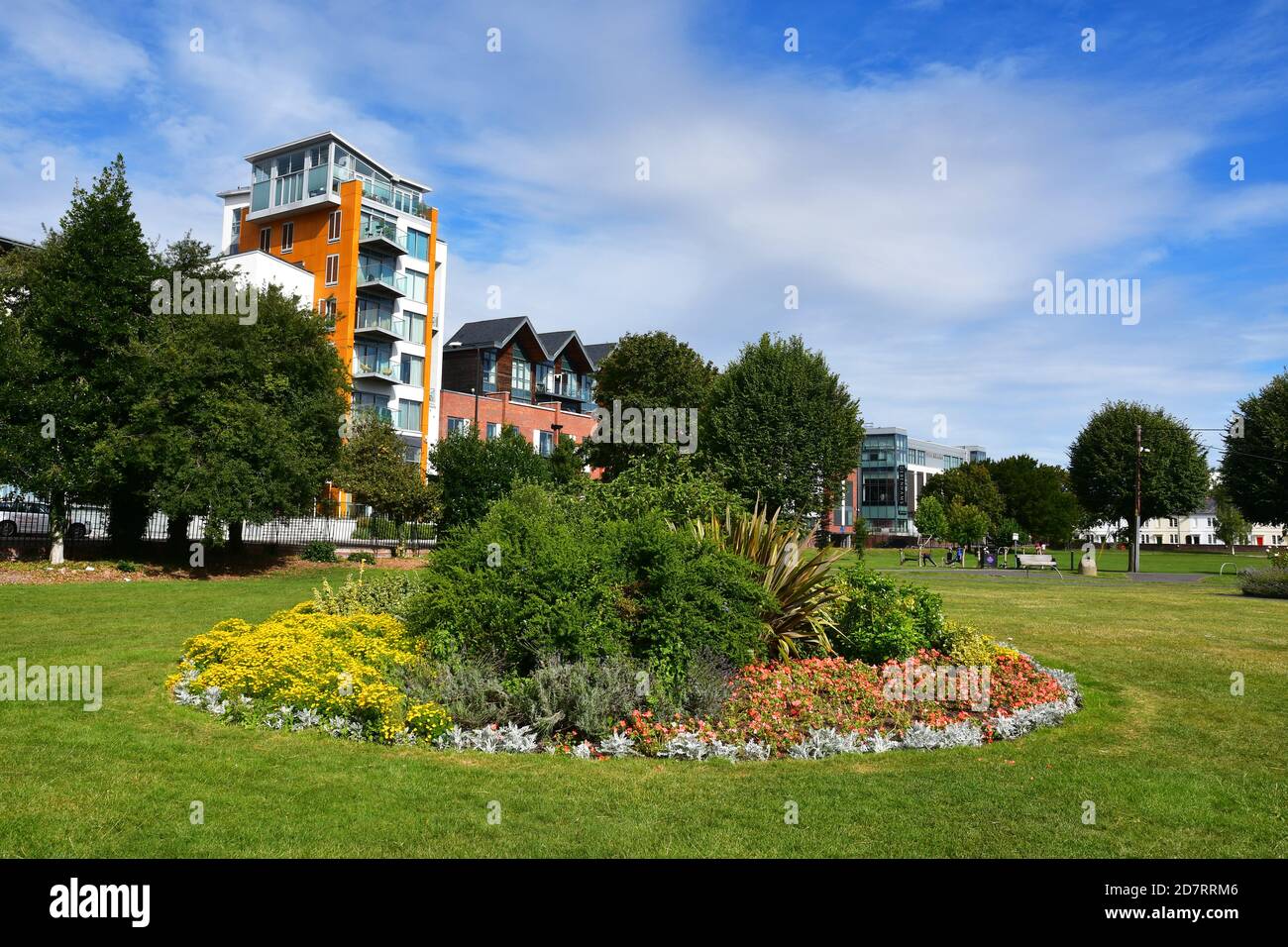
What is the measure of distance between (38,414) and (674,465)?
19.6 metres

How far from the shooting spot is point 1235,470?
5831 cm

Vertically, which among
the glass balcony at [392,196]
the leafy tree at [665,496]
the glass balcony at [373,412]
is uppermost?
the glass balcony at [392,196]

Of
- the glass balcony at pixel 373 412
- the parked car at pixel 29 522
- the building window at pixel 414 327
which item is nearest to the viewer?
the parked car at pixel 29 522

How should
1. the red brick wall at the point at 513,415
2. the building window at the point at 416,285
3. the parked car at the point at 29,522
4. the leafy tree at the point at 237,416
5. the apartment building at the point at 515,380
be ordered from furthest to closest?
the apartment building at the point at 515,380 < the red brick wall at the point at 513,415 < the building window at the point at 416,285 < the parked car at the point at 29,522 < the leafy tree at the point at 237,416

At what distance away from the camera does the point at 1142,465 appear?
198ft

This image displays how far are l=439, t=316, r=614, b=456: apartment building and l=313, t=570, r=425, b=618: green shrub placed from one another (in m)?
46.8

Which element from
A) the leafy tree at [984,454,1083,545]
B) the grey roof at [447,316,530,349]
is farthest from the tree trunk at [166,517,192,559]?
the leafy tree at [984,454,1083,545]

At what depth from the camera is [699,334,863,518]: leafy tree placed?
37.6 metres

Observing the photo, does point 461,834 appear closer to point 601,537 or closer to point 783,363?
point 601,537

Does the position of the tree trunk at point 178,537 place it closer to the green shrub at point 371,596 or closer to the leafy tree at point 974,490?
the green shrub at point 371,596

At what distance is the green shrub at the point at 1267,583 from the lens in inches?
980

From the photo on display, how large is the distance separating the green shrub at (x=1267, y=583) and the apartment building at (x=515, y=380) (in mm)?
43048

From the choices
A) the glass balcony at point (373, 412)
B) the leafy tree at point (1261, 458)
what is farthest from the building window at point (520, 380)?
the leafy tree at point (1261, 458)

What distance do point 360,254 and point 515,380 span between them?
782 inches
